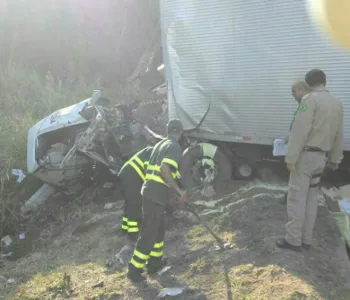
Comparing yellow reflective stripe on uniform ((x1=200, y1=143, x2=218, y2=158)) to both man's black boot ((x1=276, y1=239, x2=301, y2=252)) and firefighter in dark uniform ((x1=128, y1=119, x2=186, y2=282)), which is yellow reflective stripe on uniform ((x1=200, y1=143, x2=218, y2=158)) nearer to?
firefighter in dark uniform ((x1=128, y1=119, x2=186, y2=282))

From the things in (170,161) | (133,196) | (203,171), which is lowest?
(203,171)

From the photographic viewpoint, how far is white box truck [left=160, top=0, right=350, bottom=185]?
495 centimetres

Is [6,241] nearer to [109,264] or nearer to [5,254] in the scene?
[5,254]

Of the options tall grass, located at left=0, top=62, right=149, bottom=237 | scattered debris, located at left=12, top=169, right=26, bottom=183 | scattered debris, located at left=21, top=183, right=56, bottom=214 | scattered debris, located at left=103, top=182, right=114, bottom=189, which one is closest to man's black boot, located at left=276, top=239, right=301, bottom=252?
scattered debris, located at left=103, top=182, right=114, bottom=189

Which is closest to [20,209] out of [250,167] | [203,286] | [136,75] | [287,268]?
[250,167]

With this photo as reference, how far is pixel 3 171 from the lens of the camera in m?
7.60

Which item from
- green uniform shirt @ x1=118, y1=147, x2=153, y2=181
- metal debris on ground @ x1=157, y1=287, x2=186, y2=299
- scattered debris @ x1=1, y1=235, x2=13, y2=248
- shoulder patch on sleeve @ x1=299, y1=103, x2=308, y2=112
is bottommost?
scattered debris @ x1=1, y1=235, x2=13, y2=248

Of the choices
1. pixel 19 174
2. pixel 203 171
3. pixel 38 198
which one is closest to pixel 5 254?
pixel 38 198

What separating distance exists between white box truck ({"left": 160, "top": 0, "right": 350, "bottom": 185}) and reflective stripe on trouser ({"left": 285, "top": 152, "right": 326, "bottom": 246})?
1.41 metres

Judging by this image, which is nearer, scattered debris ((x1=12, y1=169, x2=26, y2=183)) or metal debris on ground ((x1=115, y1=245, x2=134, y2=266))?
metal debris on ground ((x1=115, y1=245, x2=134, y2=266))

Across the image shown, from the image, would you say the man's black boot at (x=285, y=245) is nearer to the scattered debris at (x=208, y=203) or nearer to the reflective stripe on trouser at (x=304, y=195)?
the reflective stripe on trouser at (x=304, y=195)

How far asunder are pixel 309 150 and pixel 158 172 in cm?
134

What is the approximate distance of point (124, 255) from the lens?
4672mm

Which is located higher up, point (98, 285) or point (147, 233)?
point (147, 233)
